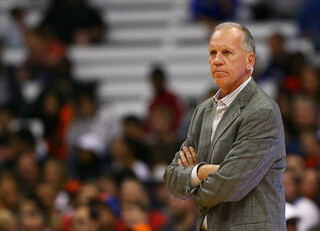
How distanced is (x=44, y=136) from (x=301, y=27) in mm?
3975

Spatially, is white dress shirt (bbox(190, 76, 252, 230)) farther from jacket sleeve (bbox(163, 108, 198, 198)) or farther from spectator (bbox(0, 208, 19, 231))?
spectator (bbox(0, 208, 19, 231))

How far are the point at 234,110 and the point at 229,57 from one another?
26 cm

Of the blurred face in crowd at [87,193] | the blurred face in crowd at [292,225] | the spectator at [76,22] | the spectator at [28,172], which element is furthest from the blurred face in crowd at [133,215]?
the spectator at [76,22]

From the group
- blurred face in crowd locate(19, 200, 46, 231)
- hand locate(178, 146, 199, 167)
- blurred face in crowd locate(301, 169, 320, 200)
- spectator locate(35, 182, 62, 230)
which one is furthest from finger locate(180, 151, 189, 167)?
spectator locate(35, 182, 62, 230)

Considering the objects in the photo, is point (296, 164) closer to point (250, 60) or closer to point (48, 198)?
point (48, 198)

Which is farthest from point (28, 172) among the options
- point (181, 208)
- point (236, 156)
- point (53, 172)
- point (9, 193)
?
point (236, 156)

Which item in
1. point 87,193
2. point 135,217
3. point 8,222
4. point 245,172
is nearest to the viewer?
point 245,172

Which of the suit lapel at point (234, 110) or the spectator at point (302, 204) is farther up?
the suit lapel at point (234, 110)

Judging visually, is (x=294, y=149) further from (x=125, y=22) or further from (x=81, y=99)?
(x=125, y=22)

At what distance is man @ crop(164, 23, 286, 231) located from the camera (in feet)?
10.8

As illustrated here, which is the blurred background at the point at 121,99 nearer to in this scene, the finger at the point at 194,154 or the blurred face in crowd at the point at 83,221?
the blurred face in crowd at the point at 83,221

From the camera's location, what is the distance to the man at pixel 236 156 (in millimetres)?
3279

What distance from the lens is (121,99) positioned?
1050 cm

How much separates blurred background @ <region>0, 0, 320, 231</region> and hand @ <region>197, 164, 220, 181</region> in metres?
2.02
